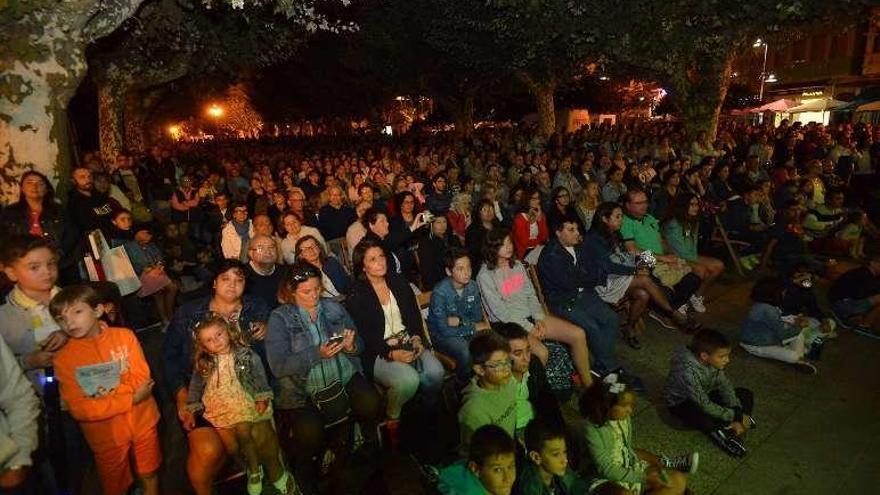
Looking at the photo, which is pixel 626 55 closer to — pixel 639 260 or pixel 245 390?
pixel 639 260

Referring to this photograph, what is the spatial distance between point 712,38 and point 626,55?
1867mm

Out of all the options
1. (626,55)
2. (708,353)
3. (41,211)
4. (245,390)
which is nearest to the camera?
(245,390)

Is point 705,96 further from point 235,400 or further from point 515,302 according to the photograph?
point 235,400

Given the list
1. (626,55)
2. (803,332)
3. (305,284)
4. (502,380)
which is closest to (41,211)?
(305,284)

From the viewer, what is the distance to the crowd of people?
307 cm

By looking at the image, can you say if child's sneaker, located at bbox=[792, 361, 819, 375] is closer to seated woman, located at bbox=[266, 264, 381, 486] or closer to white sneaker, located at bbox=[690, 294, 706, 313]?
white sneaker, located at bbox=[690, 294, 706, 313]

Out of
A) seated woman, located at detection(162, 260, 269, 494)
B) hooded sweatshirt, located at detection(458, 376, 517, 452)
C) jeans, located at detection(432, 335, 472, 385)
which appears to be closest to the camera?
seated woman, located at detection(162, 260, 269, 494)

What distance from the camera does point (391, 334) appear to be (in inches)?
165

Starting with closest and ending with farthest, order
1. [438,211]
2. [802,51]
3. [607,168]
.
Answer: [438,211]
[607,168]
[802,51]

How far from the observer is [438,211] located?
8430 millimetres

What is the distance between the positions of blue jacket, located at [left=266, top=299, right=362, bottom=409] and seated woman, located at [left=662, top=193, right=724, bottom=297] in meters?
5.03

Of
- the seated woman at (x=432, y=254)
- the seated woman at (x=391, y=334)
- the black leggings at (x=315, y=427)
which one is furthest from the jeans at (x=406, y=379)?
the seated woman at (x=432, y=254)

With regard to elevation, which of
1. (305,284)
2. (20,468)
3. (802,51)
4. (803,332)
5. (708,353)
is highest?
(802,51)

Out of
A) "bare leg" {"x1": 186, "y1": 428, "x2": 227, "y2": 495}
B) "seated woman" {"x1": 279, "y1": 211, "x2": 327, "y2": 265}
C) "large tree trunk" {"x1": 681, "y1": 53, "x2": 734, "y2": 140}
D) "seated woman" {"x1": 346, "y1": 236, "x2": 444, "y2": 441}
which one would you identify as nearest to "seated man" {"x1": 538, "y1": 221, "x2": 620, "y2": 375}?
"seated woman" {"x1": 346, "y1": 236, "x2": 444, "y2": 441}
